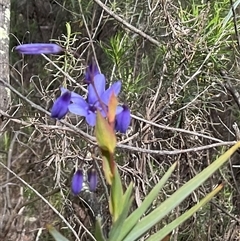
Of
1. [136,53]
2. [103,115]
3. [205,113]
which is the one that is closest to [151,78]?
[136,53]

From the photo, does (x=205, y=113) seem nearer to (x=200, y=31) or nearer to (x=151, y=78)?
(x=151, y=78)

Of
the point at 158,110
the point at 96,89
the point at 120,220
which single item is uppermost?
the point at 96,89

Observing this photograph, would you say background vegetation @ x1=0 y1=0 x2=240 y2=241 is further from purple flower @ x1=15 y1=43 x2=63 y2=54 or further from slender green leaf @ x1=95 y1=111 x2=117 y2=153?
slender green leaf @ x1=95 y1=111 x2=117 y2=153

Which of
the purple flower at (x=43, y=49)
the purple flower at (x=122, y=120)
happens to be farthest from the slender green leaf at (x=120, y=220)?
the purple flower at (x=43, y=49)

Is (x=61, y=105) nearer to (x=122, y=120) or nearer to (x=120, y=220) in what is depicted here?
(x=122, y=120)

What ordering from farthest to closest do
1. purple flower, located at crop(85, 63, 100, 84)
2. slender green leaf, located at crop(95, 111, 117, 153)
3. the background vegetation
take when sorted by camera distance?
the background vegetation, purple flower, located at crop(85, 63, 100, 84), slender green leaf, located at crop(95, 111, 117, 153)

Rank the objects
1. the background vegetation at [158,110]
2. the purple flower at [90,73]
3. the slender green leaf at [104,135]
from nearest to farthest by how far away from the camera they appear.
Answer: the slender green leaf at [104,135] → the purple flower at [90,73] → the background vegetation at [158,110]

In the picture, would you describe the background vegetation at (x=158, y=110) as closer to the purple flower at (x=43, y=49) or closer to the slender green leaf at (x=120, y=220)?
the purple flower at (x=43, y=49)

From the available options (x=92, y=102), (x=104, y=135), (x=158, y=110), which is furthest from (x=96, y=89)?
(x=158, y=110)

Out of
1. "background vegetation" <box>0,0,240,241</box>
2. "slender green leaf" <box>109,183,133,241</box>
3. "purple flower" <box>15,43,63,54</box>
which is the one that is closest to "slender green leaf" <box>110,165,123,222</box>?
"slender green leaf" <box>109,183,133,241</box>
